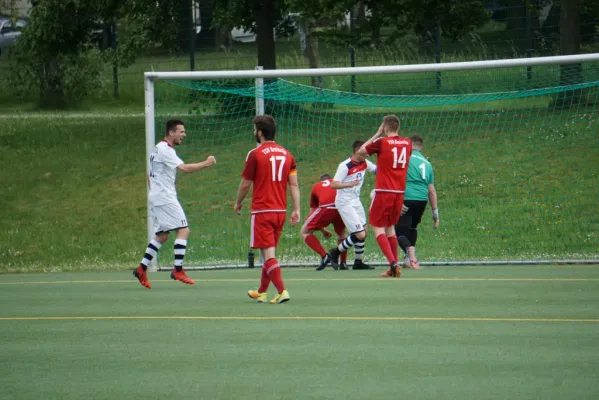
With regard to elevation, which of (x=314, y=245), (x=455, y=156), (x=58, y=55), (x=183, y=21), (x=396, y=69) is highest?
(x=183, y=21)

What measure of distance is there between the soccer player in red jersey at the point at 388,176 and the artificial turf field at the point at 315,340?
1.62 feet

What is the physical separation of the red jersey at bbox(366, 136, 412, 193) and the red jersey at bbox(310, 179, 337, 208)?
168 cm

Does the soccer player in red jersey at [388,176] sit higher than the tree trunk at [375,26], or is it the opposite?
the tree trunk at [375,26]

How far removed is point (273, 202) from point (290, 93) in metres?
5.06

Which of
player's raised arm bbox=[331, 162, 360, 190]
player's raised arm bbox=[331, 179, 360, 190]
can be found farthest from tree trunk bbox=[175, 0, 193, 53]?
player's raised arm bbox=[331, 179, 360, 190]

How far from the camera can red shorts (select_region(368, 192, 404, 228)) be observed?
11.4 metres

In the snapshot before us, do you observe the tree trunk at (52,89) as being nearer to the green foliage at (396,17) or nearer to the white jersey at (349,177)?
the green foliage at (396,17)

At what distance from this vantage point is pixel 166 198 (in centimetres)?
1112

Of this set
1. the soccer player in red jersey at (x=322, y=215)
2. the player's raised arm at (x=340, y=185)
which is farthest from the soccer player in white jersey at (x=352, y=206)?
the player's raised arm at (x=340, y=185)

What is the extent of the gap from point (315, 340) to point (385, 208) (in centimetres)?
390

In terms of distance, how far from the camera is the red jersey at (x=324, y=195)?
1309 cm

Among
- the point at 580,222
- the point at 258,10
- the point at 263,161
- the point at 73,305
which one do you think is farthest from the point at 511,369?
the point at 258,10

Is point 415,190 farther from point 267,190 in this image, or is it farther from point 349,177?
point 267,190

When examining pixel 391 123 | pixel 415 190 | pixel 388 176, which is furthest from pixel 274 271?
pixel 415 190
